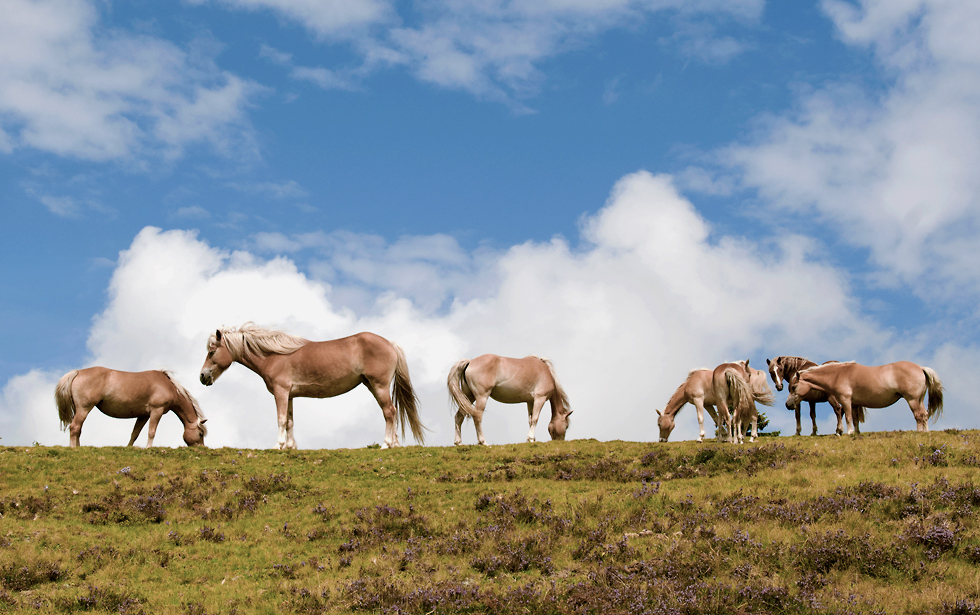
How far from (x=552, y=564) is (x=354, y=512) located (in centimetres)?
558

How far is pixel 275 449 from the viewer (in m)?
23.5

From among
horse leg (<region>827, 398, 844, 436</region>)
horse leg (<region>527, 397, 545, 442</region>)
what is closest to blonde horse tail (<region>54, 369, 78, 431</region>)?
horse leg (<region>527, 397, 545, 442</region>)

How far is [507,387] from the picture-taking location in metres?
26.9

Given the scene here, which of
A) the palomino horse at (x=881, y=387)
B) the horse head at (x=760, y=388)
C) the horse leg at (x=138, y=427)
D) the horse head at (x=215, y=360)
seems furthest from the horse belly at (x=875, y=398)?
the horse leg at (x=138, y=427)

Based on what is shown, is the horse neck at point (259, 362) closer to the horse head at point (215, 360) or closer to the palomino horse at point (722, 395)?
the horse head at point (215, 360)

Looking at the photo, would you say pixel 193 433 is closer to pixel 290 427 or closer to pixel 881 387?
pixel 290 427

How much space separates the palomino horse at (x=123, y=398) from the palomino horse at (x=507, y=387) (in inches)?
409

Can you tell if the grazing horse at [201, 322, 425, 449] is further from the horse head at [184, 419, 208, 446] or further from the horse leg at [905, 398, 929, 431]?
the horse leg at [905, 398, 929, 431]

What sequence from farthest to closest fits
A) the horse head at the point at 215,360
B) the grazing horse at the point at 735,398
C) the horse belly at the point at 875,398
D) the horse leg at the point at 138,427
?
the horse leg at the point at 138,427 < the horse head at the point at 215,360 < the horse belly at the point at 875,398 < the grazing horse at the point at 735,398

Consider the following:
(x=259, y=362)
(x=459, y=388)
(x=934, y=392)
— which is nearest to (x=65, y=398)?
(x=259, y=362)

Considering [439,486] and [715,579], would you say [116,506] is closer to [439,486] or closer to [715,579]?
[439,486]

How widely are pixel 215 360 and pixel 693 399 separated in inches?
705

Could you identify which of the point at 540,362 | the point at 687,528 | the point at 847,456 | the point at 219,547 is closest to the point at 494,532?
the point at 687,528

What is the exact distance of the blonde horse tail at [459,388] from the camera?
1040 inches
